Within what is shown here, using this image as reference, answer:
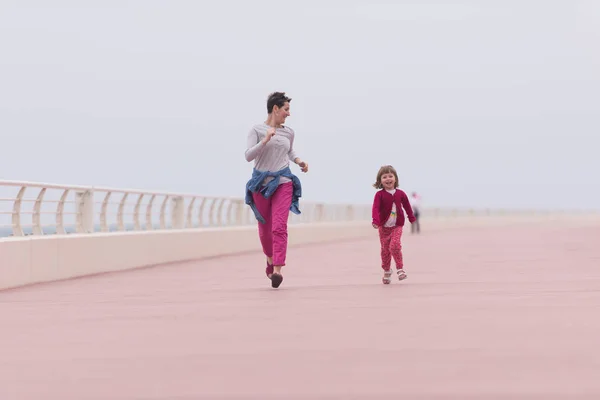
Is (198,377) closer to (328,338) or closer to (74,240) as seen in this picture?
(328,338)

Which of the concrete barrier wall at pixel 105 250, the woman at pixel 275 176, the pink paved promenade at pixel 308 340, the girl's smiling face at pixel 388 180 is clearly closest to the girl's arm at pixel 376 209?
the girl's smiling face at pixel 388 180

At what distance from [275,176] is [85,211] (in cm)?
649

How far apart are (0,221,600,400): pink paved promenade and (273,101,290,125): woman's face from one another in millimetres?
1890

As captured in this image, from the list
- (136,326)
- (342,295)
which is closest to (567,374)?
(136,326)

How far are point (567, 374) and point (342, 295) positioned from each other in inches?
242

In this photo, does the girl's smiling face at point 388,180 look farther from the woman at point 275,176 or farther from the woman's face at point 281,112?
the woman's face at point 281,112

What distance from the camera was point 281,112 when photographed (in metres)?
13.3

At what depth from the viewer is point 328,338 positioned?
7934mm

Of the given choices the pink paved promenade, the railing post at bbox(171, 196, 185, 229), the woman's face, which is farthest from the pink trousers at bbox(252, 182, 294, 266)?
the railing post at bbox(171, 196, 185, 229)

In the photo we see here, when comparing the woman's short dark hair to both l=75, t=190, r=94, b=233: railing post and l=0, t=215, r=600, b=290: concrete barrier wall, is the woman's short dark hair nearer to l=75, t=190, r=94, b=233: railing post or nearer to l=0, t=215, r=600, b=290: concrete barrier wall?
l=0, t=215, r=600, b=290: concrete barrier wall

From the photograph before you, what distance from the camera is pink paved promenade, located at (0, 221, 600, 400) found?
5871mm

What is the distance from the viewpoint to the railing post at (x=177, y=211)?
81.2ft

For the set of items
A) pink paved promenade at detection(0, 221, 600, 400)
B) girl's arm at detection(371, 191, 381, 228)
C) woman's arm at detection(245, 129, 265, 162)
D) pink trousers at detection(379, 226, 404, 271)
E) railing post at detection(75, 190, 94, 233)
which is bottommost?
pink paved promenade at detection(0, 221, 600, 400)

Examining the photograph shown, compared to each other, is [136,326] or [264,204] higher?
[264,204]
